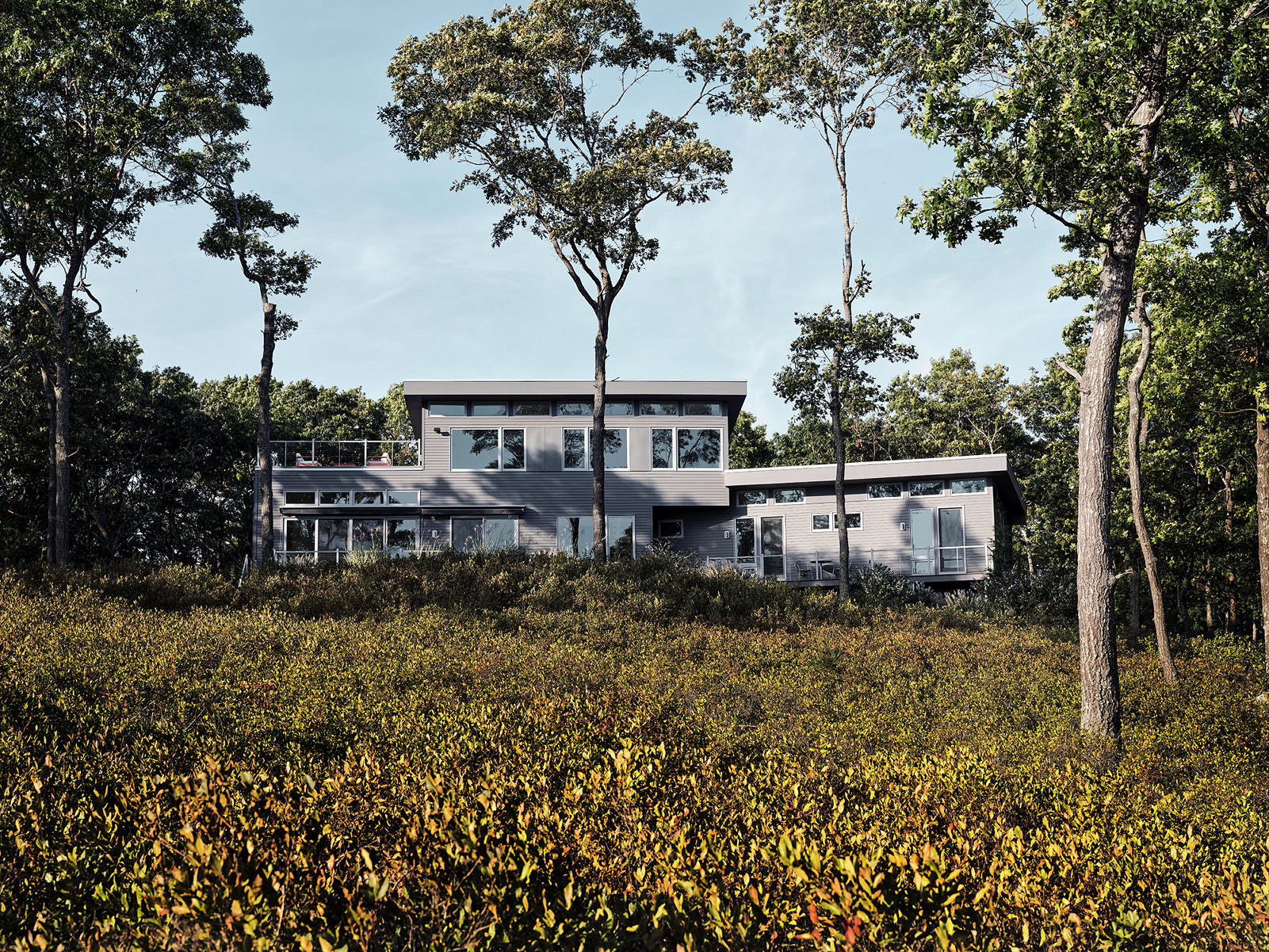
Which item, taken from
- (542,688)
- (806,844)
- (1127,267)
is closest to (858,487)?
(1127,267)

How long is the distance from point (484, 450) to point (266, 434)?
22.7 ft

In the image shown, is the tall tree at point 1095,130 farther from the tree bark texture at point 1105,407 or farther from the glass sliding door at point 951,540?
the glass sliding door at point 951,540

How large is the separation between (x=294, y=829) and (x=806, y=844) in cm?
223

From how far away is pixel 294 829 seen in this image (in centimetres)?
380

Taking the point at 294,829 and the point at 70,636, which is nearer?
the point at 294,829

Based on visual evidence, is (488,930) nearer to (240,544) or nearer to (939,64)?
(939,64)

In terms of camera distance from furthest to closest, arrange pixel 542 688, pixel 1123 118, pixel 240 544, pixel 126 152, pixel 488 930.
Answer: pixel 240 544
pixel 126 152
pixel 1123 118
pixel 542 688
pixel 488 930

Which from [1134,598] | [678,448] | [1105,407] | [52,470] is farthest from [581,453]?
[1105,407]

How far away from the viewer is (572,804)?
423cm

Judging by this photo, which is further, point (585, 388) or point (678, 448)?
point (678, 448)

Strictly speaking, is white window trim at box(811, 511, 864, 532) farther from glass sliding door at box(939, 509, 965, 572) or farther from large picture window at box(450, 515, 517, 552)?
large picture window at box(450, 515, 517, 552)

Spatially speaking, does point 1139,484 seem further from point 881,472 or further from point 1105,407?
point 881,472

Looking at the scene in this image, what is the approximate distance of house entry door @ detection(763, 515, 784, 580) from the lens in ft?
95.2

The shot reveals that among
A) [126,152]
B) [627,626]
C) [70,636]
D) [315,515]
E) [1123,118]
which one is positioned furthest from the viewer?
[315,515]
